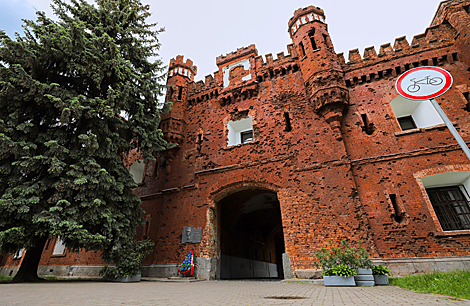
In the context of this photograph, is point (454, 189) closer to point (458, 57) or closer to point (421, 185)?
point (421, 185)

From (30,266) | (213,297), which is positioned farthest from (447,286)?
(30,266)

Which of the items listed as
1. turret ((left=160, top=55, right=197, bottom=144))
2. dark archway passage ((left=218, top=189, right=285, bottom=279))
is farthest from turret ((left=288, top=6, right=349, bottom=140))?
turret ((left=160, top=55, right=197, bottom=144))

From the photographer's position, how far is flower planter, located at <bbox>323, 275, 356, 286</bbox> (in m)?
6.74

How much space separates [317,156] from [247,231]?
11.2 m

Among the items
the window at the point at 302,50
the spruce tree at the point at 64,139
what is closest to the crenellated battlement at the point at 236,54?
the window at the point at 302,50

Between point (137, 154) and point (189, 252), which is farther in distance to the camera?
point (137, 154)

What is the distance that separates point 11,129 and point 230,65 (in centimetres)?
1104

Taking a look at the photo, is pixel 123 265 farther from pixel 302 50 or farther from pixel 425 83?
pixel 302 50

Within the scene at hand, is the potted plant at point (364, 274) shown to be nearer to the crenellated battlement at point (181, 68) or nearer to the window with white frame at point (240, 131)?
the window with white frame at point (240, 131)

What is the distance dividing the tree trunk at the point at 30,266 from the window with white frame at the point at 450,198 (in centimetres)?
1487

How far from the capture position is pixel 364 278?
688 centimetres

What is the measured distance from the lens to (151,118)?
38.1 ft

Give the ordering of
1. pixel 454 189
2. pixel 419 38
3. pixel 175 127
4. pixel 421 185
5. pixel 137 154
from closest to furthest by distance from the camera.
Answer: pixel 421 185
pixel 454 189
pixel 419 38
pixel 175 127
pixel 137 154

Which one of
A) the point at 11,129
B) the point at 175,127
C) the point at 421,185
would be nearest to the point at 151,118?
the point at 175,127
